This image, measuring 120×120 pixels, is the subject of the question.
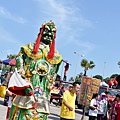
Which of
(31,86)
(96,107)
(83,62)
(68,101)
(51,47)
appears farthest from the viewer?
(83,62)

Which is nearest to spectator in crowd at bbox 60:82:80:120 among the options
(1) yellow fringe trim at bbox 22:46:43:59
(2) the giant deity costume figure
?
(2) the giant deity costume figure

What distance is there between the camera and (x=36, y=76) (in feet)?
15.2

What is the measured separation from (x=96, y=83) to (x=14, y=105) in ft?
17.8

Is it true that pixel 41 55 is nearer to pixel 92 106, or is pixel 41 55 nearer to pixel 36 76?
pixel 36 76

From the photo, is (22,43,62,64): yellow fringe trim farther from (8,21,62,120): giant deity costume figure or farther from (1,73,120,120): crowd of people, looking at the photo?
(1,73,120,120): crowd of people

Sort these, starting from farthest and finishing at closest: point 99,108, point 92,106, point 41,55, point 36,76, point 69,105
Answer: point 99,108
point 92,106
point 69,105
point 41,55
point 36,76

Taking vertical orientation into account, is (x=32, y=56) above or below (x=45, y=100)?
above

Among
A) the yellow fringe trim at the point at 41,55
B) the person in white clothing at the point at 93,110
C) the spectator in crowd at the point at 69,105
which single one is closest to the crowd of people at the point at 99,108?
the person in white clothing at the point at 93,110

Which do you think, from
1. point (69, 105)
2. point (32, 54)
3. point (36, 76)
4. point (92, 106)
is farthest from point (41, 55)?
point (92, 106)

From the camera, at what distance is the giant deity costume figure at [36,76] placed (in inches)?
170

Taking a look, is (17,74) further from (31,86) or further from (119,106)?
(119,106)

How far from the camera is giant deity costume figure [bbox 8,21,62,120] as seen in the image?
4312 mm

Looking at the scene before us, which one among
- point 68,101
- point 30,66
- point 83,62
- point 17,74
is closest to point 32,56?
point 30,66

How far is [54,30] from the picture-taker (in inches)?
198
